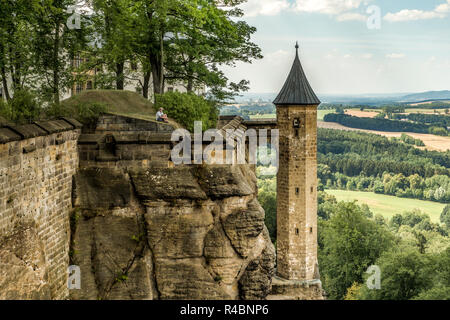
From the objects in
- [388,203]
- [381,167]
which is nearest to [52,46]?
[388,203]

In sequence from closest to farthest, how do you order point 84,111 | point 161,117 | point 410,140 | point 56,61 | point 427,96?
point 84,111, point 161,117, point 56,61, point 410,140, point 427,96

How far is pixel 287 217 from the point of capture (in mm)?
31297

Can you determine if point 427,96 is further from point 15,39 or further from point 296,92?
point 15,39

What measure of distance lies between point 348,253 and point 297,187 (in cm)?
1114

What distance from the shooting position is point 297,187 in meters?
30.9

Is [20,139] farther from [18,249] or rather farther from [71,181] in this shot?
[71,181]

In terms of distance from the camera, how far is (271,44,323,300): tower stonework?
101 ft

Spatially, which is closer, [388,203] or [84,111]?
[84,111]

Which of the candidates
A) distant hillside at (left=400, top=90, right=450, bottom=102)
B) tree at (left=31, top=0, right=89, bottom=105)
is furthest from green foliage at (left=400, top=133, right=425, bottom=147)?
tree at (left=31, top=0, right=89, bottom=105)

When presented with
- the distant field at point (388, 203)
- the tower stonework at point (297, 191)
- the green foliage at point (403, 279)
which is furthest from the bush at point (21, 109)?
the distant field at point (388, 203)

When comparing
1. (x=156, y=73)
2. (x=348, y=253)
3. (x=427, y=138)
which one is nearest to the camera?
(x=156, y=73)

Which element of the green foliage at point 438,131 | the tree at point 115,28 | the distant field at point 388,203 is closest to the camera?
the tree at point 115,28

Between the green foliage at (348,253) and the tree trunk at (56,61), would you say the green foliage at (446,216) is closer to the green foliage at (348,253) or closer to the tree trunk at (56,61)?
the green foliage at (348,253)

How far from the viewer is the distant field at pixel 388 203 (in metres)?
88.3
